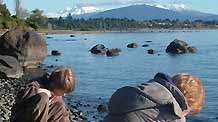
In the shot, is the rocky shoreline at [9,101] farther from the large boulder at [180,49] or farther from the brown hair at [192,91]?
the large boulder at [180,49]

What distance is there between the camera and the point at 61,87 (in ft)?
13.5

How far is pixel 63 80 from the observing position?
4.07 m

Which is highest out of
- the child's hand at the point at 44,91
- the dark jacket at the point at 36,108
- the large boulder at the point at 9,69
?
the child's hand at the point at 44,91

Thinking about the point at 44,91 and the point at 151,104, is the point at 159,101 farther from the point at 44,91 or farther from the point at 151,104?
the point at 44,91

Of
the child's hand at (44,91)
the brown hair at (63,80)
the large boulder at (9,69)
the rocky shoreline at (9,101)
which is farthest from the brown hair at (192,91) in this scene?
the large boulder at (9,69)

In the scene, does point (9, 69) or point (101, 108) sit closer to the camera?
point (101, 108)

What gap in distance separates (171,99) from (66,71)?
1.23 meters

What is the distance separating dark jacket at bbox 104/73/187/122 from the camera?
308 centimetres

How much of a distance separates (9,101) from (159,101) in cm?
1555

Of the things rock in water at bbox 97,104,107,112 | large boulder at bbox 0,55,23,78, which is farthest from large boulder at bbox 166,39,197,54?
rock in water at bbox 97,104,107,112

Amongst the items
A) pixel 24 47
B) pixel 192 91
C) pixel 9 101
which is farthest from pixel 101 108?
pixel 192 91

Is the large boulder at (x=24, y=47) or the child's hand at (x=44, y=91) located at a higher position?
the child's hand at (x=44, y=91)

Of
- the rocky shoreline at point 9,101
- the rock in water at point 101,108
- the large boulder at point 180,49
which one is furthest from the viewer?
the large boulder at point 180,49

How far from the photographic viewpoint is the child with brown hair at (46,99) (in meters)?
4.09
